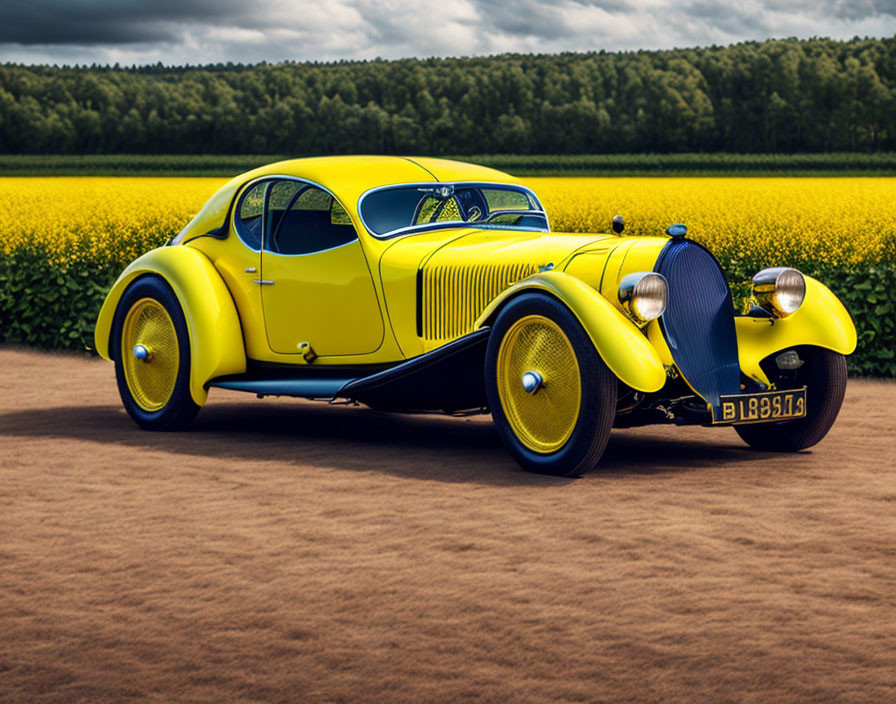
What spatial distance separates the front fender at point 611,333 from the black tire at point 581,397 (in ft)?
0.22

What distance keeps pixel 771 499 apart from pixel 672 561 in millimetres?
1531

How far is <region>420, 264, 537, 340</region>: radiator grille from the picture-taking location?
818 centimetres

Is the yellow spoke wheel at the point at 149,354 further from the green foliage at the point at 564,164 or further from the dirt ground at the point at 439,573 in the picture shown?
the green foliage at the point at 564,164

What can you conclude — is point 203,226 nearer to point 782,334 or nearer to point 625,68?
point 782,334

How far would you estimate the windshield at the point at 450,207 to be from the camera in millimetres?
9008

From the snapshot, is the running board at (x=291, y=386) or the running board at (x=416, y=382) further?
the running board at (x=291, y=386)

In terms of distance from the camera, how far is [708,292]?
803cm

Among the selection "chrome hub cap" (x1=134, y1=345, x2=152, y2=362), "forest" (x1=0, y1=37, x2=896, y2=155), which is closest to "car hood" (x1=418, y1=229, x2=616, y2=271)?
"chrome hub cap" (x1=134, y1=345, x2=152, y2=362)

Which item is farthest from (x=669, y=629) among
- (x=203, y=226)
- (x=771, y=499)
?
(x=203, y=226)

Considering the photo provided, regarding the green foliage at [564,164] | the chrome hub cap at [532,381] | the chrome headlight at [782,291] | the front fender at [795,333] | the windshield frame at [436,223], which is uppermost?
the green foliage at [564,164]

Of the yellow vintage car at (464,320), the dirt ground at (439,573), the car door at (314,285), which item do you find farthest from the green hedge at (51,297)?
the dirt ground at (439,573)

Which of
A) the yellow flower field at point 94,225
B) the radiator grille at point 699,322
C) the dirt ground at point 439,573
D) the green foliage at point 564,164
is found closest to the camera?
the dirt ground at point 439,573

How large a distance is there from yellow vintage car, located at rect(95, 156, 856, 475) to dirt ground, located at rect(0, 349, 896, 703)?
393mm

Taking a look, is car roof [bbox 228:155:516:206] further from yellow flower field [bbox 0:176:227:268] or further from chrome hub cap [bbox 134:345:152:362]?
yellow flower field [bbox 0:176:227:268]
